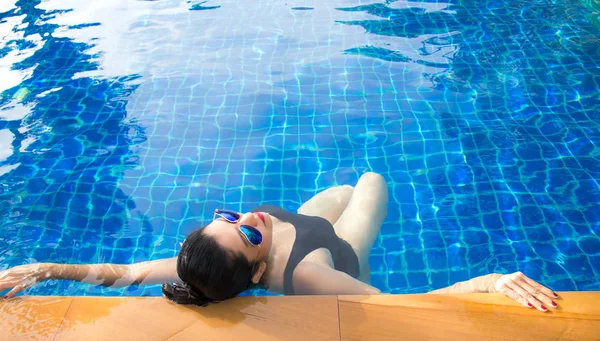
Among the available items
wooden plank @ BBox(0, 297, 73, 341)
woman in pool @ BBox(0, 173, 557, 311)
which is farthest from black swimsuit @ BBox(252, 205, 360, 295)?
wooden plank @ BBox(0, 297, 73, 341)

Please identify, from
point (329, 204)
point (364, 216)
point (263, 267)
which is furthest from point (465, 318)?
point (329, 204)

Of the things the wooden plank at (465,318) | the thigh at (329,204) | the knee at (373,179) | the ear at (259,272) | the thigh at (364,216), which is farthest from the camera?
the knee at (373,179)

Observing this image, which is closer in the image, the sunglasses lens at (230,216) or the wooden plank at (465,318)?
the wooden plank at (465,318)

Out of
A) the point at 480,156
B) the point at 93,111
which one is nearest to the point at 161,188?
the point at 93,111

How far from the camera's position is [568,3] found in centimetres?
645

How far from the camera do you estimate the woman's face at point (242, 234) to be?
2320mm

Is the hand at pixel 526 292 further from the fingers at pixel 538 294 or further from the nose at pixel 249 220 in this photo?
the nose at pixel 249 220

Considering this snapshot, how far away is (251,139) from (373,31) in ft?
7.56

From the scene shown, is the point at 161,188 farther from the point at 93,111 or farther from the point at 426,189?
the point at 426,189

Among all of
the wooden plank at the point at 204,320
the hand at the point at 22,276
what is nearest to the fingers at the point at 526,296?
the wooden plank at the point at 204,320

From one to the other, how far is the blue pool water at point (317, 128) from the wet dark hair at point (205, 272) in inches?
41.3

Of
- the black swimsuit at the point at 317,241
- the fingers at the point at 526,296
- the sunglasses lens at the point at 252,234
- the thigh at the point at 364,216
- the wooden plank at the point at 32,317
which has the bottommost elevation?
the thigh at the point at 364,216

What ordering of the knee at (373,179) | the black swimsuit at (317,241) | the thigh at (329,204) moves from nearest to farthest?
the black swimsuit at (317,241) → the thigh at (329,204) → the knee at (373,179)

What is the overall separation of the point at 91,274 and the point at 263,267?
84cm
